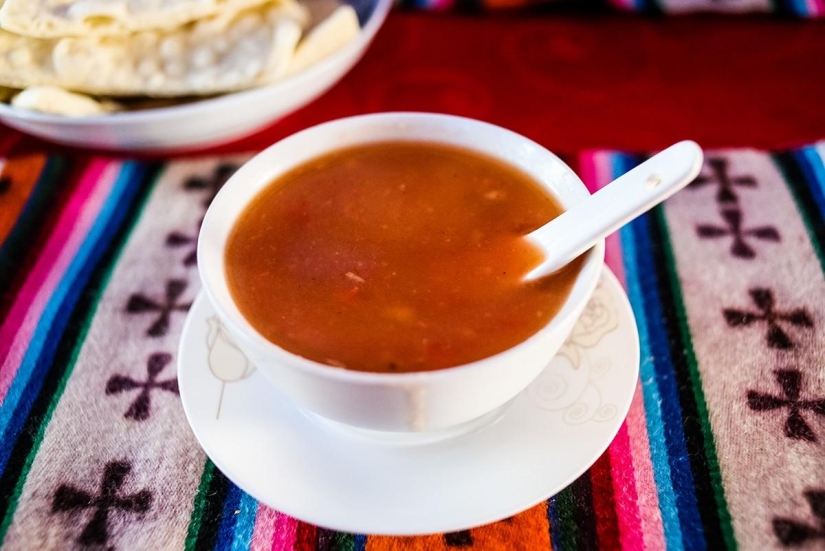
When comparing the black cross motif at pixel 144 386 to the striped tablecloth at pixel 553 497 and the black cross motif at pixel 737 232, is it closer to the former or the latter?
the striped tablecloth at pixel 553 497

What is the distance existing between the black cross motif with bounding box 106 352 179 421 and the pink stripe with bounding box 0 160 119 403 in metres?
0.12

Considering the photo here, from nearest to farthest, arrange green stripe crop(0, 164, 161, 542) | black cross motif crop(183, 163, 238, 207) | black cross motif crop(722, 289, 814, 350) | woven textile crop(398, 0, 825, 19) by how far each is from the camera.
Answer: green stripe crop(0, 164, 161, 542), black cross motif crop(722, 289, 814, 350), black cross motif crop(183, 163, 238, 207), woven textile crop(398, 0, 825, 19)

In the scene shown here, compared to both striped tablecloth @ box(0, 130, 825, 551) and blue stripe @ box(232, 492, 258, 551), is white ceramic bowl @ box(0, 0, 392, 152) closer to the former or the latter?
striped tablecloth @ box(0, 130, 825, 551)

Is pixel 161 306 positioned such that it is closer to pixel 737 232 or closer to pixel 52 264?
pixel 52 264

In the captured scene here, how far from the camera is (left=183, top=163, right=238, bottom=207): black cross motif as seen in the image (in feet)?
3.32

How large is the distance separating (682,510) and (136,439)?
0.52m

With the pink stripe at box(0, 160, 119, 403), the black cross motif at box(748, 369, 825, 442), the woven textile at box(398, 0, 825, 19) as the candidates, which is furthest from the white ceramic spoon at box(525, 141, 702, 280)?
the woven textile at box(398, 0, 825, 19)

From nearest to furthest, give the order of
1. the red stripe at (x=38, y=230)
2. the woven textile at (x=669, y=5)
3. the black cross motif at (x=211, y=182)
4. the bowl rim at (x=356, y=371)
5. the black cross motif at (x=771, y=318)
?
1. the bowl rim at (x=356, y=371)
2. the black cross motif at (x=771, y=318)
3. the red stripe at (x=38, y=230)
4. the black cross motif at (x=211, y=182)
5. the woven textile at (x=669, y=5)

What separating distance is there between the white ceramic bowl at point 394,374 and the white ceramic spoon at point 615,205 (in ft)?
0.08

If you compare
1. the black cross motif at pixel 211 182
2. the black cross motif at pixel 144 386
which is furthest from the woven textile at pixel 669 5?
the black cross motif at pixel 144 386

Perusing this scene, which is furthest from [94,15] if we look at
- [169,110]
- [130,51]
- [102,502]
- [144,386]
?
[102,502]

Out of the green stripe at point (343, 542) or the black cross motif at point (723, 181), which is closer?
the green stripe at point (343, 542)

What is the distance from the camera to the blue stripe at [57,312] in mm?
732

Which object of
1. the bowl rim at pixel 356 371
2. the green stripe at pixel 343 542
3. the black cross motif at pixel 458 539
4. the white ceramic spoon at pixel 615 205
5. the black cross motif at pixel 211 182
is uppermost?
the white ceramic spoon at pixel 615 205
